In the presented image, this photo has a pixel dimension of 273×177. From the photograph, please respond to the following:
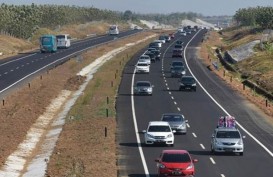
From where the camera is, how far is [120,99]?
74750 millimetres

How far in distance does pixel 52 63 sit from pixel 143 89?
43.7 meters

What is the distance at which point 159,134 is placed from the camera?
46.4 meters

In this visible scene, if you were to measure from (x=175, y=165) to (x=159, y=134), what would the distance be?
1199cm

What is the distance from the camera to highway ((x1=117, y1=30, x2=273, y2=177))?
1559 inches

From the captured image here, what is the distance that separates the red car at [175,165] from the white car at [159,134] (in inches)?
426

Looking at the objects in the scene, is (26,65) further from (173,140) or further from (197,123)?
(173,140)

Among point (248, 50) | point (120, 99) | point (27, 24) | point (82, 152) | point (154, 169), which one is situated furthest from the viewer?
point (27, 24)

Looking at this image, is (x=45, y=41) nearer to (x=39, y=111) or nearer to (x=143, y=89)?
(x=143, y=89)

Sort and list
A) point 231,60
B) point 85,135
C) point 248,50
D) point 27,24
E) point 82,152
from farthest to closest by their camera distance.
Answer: point 27,24, point 248,50, point 231,60, point 85,135, point 82,152

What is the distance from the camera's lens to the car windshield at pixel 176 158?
34.9 m

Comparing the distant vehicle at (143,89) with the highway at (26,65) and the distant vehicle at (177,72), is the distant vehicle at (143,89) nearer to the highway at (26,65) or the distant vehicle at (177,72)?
the highway at (26,65)

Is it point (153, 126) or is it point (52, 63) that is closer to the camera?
point (153, 126)

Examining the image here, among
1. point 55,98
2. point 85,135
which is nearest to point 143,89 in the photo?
point 55,98

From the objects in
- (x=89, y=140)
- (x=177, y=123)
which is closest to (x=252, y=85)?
(x=177, y=123)
